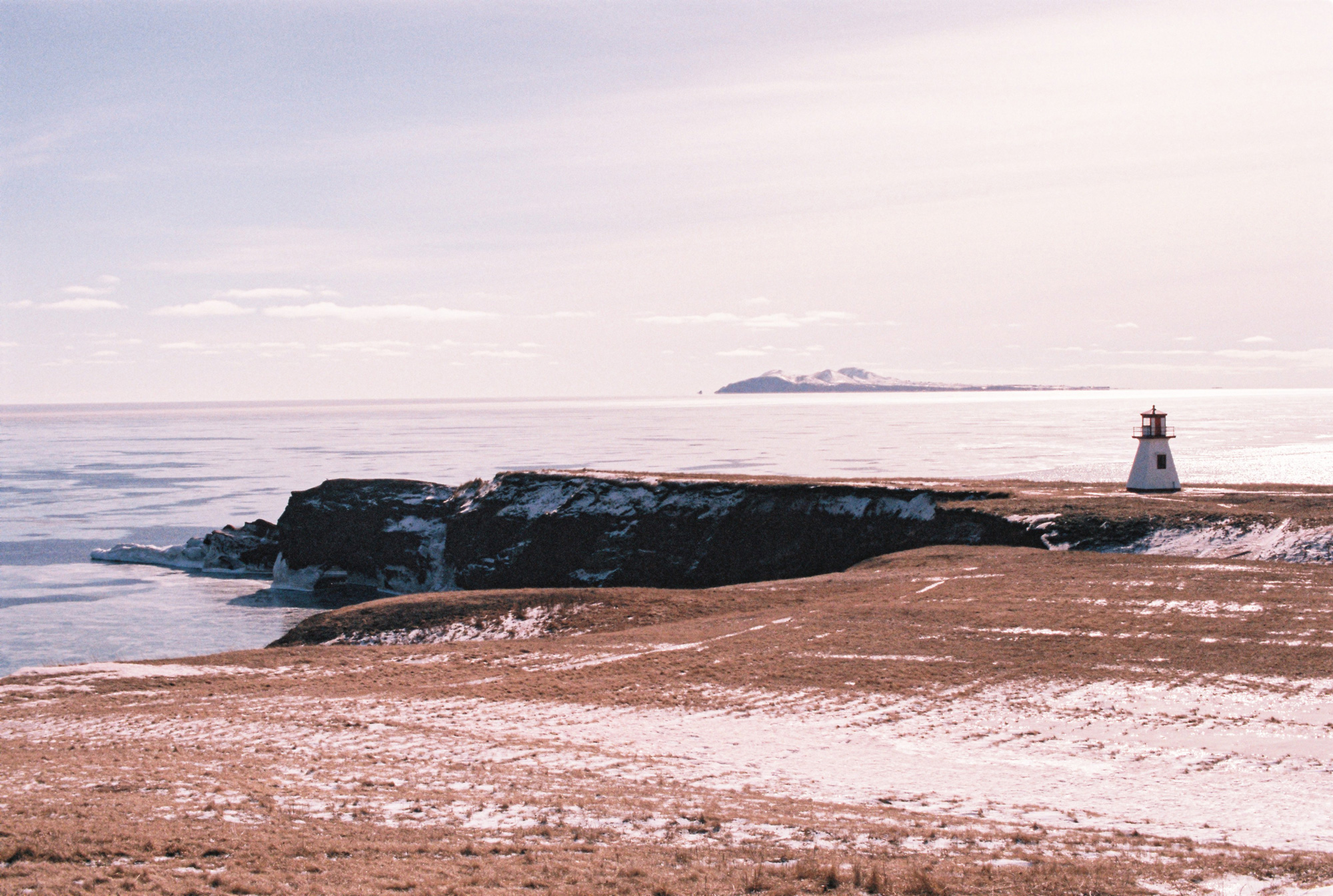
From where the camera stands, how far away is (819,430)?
190 meters

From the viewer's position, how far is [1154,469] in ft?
165

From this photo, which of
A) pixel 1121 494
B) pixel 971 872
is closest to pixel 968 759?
pixel 971 872

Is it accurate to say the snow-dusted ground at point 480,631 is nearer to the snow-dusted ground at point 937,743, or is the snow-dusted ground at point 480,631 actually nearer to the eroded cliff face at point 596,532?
the snow-dusted ground at point 937,743

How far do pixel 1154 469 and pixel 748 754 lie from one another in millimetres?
40828

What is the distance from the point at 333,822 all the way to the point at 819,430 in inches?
7100

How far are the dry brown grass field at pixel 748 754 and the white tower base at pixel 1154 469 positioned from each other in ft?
55.8

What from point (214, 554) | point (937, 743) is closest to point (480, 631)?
point (937, 743)

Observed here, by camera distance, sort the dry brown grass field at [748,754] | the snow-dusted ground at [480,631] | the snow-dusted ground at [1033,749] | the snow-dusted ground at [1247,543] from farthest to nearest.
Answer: the snow-dusted ground at [480,631] < the snow-dusted ground at [1247,543] < the snow-dusted ground at [1033,749] < the dry brown grass field at [748,754]

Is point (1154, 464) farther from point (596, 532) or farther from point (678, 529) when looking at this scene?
point (596, 532)

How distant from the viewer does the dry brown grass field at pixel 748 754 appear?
37.2 feet

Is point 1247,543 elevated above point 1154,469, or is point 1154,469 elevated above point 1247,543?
point 1154,469

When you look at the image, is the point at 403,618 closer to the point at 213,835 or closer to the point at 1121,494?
the point at 213,835

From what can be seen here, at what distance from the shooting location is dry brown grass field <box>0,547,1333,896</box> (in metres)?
11.4

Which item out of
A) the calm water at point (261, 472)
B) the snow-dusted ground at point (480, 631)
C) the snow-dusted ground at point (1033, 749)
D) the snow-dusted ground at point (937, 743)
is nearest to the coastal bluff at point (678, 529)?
the calm water at point (261, 472)
